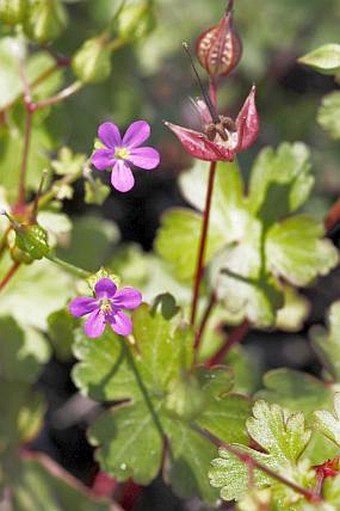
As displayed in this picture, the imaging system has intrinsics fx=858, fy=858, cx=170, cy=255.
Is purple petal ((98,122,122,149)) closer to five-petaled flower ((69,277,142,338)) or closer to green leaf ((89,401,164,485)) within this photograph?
five-petaled flower ((69,277,142,338))

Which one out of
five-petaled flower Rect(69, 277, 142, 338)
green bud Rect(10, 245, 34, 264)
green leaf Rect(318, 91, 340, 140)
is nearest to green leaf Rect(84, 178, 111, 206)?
green bud Rect(10, 245, 34, 264)

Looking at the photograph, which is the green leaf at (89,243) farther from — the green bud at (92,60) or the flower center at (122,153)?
the flower center at (122,153)

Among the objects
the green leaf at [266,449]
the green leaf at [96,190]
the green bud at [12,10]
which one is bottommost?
the green leaf at [266,449]

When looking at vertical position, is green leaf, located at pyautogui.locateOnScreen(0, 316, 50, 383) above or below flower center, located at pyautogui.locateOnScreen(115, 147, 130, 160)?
below

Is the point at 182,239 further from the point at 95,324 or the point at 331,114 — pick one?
the point at 95,324

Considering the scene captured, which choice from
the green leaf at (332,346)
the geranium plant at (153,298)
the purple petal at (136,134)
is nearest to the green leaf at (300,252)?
the geranium plant at (153,298)

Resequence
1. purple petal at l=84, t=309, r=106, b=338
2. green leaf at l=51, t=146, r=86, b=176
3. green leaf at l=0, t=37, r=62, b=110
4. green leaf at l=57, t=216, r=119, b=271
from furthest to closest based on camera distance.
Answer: green leaf at l=57, t=216, r=119, b=271
green leaf at l=0, t=37, r=62, b=110
green leaf at l=51, t=146, r=86, b=176
purple petal at l=84, t=309, r=106, b=338
